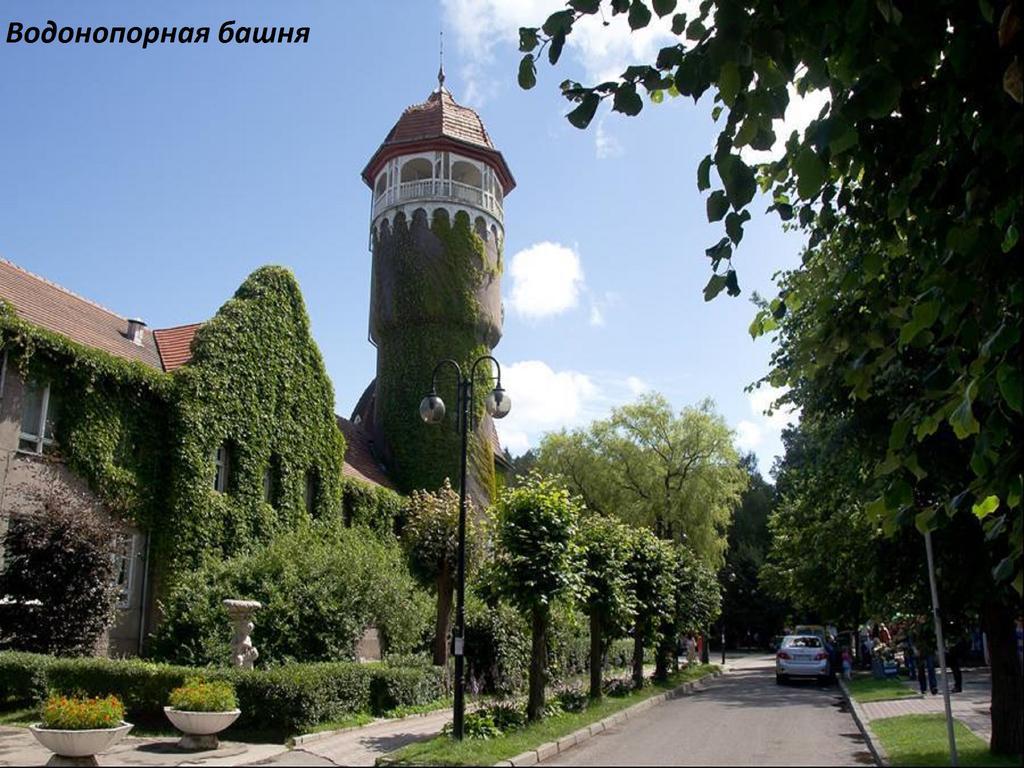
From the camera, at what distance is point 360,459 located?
34.8m

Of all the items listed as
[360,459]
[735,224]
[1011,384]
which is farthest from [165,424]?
[1011,384]

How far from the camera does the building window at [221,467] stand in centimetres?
2345

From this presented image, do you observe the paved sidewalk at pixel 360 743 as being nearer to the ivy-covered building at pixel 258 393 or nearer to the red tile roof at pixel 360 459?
the ivy-covered building at pixel 258 393

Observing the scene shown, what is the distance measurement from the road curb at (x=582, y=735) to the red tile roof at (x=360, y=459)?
548 inches

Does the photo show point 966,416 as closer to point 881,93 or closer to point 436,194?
point 881,93

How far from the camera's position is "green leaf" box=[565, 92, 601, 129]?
4.07 metres

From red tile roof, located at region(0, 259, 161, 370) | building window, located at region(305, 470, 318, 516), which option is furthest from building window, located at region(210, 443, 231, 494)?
building window, located at region(305, 470, 318, 516)

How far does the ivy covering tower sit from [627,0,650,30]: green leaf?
31.5 metres

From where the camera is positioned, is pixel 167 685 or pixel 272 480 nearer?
pixel 167 685

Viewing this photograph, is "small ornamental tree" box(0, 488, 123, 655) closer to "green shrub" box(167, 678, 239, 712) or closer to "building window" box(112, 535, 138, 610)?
"building window" box(112, 535, 138, 610)

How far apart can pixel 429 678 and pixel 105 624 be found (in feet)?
23.7

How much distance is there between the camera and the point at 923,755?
1135 centimetres

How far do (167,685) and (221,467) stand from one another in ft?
32.5

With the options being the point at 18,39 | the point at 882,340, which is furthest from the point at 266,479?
the point at 882,340
